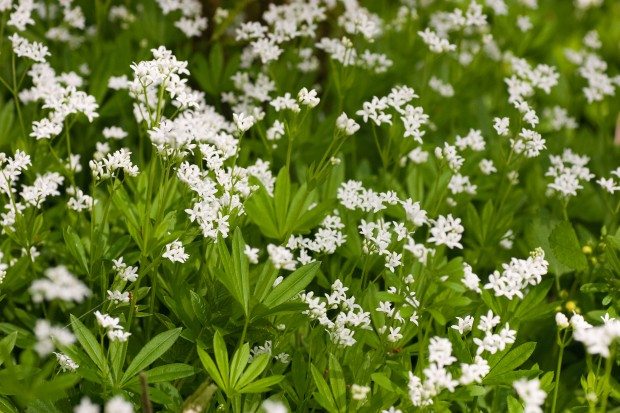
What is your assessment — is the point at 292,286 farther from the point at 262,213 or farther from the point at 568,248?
the point at 568,248

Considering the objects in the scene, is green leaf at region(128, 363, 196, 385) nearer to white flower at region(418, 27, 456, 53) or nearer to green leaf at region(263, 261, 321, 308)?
green leaf at region(263, 261, 321, 308)

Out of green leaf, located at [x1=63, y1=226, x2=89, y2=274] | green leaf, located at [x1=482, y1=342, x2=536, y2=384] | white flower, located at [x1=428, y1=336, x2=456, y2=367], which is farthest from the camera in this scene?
green leaf, located at [x1=63, y1=226, x2=89, y2=274]

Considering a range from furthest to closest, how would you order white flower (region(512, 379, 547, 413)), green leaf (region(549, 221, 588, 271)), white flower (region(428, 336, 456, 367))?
green leaf (region(549, 221, 588, 271))
white flower (region(428, 336, 456, 367))
white flower (region(512, 379, 547, 413))

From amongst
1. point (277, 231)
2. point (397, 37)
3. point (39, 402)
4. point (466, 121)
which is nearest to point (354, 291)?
point (277, 231)

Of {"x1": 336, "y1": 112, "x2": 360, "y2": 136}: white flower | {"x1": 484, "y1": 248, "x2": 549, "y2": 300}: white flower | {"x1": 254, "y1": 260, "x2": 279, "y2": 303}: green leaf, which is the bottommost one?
{"x1": 254, "y1": 260, "x2": 279, "y2": 303}: green leaf

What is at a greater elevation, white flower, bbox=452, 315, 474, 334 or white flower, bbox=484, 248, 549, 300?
white flower, bbox=484, 248, 549, 300

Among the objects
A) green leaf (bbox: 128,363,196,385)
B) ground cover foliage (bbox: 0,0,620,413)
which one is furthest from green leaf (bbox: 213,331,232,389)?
green leaf (bbox: 128,363,196,385)

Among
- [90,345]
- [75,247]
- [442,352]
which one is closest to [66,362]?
[90,345]
